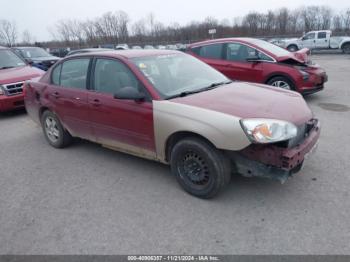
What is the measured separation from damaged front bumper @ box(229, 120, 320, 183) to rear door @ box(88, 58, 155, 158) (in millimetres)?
1124

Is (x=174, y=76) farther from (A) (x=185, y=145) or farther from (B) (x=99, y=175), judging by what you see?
(B) (x=99, y=175)

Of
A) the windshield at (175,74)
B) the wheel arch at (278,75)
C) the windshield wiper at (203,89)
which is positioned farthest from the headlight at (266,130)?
the wheel arch at (278,75)

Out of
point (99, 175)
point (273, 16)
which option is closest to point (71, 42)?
point (273, 16)

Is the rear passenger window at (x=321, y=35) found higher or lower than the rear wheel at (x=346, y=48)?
higher

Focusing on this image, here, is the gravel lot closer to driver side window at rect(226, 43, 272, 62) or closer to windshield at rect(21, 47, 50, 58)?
driver side window at rect(226, 43, 272, 62)

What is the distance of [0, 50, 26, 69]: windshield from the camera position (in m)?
8.09

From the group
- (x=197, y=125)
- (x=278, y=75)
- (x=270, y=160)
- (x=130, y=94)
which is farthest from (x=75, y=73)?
(x=278, y=75)

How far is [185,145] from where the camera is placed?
3.15m

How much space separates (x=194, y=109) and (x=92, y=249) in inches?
66.2

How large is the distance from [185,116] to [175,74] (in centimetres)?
99

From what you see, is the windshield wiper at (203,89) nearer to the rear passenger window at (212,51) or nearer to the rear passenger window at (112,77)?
the rear passenger window at (112,77)

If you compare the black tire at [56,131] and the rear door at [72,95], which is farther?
the black tire at [56,131]

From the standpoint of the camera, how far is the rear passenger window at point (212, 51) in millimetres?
7805

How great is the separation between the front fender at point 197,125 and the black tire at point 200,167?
0.14m
